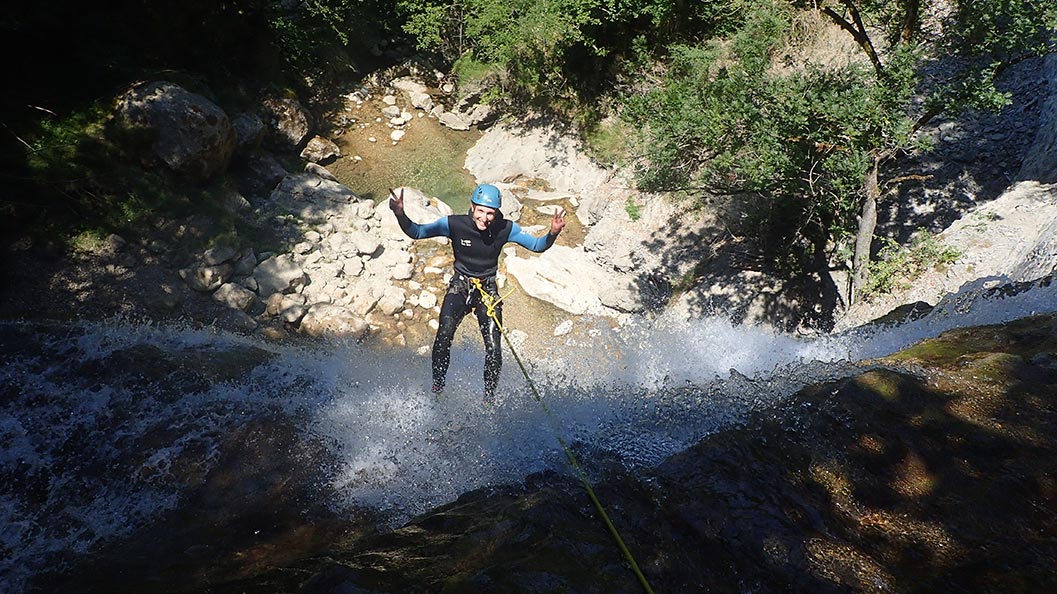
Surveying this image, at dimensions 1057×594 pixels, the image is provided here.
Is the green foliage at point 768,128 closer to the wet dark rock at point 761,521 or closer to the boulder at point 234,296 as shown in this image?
the wet dark rock at point 761,521

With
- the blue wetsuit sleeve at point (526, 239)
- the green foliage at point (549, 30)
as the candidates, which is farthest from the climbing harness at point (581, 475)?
the green foliage at point (549, 30)

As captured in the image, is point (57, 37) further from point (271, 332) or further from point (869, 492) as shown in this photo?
point (869, 492)

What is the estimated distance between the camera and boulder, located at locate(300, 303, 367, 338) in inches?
396

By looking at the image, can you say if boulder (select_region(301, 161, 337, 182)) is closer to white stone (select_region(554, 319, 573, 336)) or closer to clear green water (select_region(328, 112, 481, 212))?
clear green water (select_region(328, 112, 481, 212))

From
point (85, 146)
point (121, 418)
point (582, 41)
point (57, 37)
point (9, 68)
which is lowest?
point (121, 418)

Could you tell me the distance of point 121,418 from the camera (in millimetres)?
5152

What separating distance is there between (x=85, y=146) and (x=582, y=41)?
988 cm

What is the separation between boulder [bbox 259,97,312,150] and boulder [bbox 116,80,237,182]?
214cm

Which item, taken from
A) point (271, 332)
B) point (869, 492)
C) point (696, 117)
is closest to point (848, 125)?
point (696, 117)

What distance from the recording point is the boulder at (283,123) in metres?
13.3

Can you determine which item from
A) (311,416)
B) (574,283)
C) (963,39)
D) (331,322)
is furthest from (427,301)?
(963,39)

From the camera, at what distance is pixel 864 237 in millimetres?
7855

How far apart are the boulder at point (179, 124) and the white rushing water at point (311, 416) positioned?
14.2 ft

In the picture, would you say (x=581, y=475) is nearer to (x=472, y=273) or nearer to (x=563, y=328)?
(x=472, y=273)
